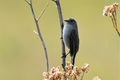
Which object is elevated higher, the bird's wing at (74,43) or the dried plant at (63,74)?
the dried plant at (63,74)

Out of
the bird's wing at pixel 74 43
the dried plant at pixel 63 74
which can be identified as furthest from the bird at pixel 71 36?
the dried plant at pixel 63 74

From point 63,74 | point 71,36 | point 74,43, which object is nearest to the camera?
point 63,74

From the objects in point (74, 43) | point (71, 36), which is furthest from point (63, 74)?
point (71, 36)

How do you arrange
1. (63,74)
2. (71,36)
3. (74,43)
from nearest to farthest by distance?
(63,74)
(74,43)
(71,36)

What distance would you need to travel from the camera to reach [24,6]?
25.9ft

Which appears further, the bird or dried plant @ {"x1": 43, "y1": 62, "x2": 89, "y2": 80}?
the bird

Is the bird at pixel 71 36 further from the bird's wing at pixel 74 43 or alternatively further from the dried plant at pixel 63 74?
the dried plant at pixel 63 74

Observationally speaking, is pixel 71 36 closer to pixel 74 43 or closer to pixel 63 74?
pixel 74 43

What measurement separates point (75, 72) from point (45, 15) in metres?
6.00

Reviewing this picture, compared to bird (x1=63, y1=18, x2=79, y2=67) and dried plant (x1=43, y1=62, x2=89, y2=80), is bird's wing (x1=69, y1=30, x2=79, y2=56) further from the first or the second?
dried plant (x1=43, y1=62, x2=89, y2=80)

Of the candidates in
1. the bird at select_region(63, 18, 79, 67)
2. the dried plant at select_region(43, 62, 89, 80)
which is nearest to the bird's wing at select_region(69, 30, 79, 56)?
the bird at select_region(63, 18, 79, 67)

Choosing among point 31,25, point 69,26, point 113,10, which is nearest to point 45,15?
point 31,25

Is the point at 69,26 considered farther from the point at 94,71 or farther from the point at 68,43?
the point at 94,71

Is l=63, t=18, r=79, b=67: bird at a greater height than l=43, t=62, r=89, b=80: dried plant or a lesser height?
lesser
